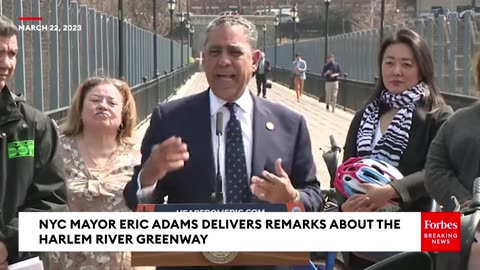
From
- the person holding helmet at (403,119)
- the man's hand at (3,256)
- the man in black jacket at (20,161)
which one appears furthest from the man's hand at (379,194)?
the man's hand at (3,256)

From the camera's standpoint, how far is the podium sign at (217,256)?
246 centimetres

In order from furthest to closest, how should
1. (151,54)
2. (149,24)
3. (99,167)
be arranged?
(149,24) → (151,54) → (99,167)

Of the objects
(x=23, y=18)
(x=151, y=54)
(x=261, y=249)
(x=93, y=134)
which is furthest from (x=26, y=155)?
(x=151, y=54)

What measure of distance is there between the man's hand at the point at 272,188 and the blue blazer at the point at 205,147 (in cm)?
19

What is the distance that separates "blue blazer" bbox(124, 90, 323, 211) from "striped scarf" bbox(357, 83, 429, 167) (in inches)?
30.7

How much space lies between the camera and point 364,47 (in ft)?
83.3

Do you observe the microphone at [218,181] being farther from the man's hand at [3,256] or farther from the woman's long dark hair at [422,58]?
the woman's long dark hair at [422,58]

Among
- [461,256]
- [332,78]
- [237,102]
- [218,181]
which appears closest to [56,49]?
[237,102]

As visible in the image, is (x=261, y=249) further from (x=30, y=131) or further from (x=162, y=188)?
(x=30, y=131)

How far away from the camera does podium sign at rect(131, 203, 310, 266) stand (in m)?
2.46

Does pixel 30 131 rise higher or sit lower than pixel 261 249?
higher

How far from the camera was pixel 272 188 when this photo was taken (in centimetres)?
263

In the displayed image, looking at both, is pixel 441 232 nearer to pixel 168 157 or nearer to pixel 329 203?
pixel 168 157

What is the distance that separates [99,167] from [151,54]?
983 inches
